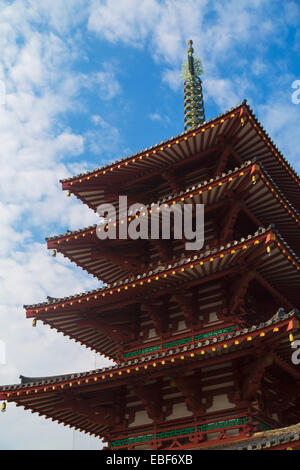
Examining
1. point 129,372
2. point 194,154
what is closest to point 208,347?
point 129,372

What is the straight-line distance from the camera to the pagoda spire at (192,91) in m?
26.3

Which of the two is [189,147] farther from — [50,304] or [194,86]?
[194,86]

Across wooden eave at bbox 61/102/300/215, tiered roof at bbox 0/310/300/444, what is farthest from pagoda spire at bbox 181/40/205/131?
tiered roof at bbox 0/310/300/444

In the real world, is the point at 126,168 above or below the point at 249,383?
above

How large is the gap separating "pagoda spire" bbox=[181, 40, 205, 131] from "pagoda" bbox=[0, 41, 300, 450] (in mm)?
6804

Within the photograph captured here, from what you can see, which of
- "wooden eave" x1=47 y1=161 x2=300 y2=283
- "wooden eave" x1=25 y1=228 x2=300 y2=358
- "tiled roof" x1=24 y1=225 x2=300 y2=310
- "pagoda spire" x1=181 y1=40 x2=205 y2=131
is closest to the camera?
"tiled roof" x1=24 y1=225 x2=300 y2=310

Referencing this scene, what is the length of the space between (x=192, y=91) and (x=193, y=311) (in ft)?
48.4

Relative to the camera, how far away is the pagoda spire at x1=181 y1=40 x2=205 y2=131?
2634 cm

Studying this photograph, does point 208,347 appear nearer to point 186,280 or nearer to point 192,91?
point 186,280

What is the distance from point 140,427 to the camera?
15.9 metres

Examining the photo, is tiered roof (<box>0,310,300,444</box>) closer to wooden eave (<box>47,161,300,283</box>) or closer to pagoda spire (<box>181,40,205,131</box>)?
wooden eave (<box>47,161,300,283</box>)

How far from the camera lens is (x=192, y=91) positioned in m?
27.4
